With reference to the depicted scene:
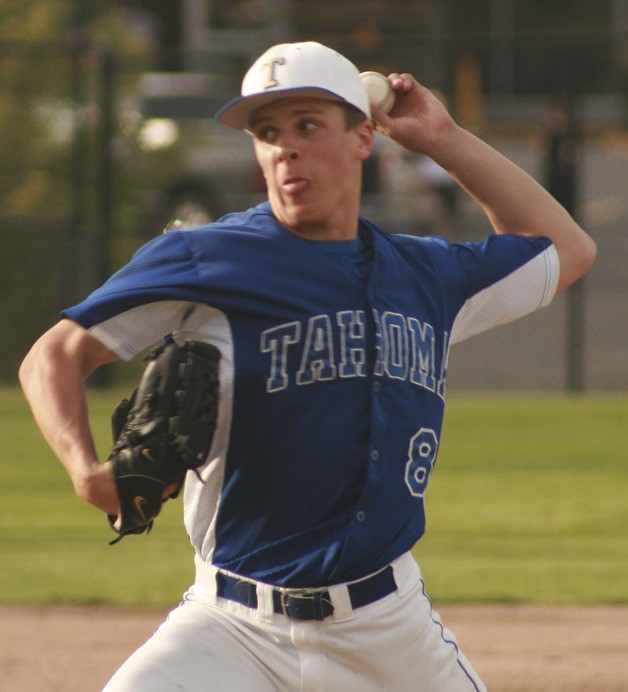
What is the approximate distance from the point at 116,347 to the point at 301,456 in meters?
0.46

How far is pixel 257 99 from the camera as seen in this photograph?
10.3 feet

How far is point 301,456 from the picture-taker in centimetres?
310

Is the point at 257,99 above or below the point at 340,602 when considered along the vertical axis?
above

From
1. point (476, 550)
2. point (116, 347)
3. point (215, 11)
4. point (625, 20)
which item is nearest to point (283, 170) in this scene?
point (116, 347)

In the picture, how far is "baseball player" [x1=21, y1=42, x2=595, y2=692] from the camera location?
10.0 ft

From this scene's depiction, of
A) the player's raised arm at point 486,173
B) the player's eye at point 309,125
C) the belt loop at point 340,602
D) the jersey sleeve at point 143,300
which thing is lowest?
the belt loop at point 340,602

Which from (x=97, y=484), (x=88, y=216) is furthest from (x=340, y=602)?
(x=88, y=216)

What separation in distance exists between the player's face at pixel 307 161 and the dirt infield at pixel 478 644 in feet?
8.47

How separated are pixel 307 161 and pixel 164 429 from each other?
711 mm

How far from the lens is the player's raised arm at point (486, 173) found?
11.8 feet

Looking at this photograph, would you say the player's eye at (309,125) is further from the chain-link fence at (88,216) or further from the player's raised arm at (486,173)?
the chain-link fence at (88,216)

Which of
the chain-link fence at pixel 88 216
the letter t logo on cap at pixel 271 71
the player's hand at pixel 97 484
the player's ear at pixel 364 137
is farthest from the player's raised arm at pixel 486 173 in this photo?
the chain-link fence at pixel 88 216

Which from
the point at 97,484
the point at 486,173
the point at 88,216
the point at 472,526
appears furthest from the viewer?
the point at 88,216

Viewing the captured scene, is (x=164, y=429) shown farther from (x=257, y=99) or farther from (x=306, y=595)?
(x=257, y=99)
